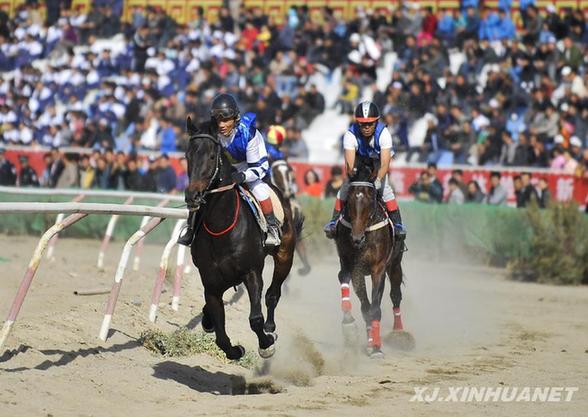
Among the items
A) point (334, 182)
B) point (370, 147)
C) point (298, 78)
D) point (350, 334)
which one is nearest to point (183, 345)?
point (350, 334)

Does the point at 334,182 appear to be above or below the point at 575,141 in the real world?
below

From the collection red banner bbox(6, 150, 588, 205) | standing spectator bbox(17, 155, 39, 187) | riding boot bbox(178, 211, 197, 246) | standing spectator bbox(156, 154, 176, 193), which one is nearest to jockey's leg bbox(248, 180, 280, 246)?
riding boot bbox(178, 211, 197, 246)

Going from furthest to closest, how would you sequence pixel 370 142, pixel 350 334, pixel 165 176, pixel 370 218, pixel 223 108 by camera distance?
pixel 165 176 → pixel 370 142 → pixel 370 218 → pixel 350 334 → pixel 223 108

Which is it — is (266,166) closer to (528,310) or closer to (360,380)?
(360,380)

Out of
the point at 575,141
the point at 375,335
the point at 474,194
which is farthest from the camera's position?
the point at 575,141

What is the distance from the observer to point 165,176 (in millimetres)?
21297

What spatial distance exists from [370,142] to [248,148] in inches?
81.5

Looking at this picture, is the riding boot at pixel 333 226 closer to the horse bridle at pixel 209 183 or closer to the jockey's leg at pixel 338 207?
the jockey's leg at pixel 338 207

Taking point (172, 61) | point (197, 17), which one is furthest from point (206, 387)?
point (197, 17)

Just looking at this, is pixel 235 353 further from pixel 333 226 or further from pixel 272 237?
pixel 333 226

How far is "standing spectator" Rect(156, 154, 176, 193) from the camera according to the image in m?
21.1

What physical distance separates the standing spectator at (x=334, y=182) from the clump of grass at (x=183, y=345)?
939 centimetres

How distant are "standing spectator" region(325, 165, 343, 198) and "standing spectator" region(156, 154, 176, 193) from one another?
9.87 feet

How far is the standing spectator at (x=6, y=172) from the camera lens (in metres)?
22.7
